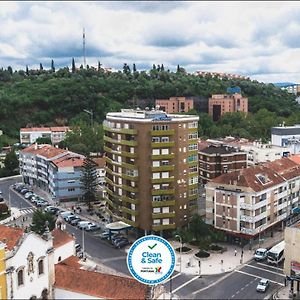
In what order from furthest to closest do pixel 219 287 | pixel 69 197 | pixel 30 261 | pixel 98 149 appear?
pixel 98 149
pixel 69 197
pixel 219 287
pixel 30 261

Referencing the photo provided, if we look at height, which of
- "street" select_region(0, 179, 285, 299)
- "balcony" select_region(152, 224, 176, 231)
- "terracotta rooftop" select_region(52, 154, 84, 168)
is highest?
"terracotta rooftop" select_region(52, 154, 84, 168)

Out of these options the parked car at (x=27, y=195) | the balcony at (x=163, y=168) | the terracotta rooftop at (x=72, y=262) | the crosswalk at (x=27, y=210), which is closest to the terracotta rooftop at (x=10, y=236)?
the terracotta rooftop at (x=72, y=262)

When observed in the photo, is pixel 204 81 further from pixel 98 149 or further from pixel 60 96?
pixel 98 149

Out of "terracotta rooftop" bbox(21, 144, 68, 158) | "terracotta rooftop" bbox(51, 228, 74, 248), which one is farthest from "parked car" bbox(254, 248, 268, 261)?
"terracotta rooftop" bbox(21, 144, 68, 158)

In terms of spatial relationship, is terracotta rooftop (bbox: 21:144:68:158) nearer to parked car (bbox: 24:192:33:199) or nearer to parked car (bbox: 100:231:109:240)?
parked car (bbox: 24:192:33:199)

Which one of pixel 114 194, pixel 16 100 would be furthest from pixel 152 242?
pixel 16 100

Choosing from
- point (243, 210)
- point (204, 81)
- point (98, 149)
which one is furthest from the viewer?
point (204, 81)
